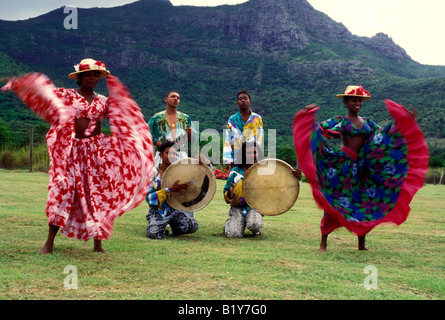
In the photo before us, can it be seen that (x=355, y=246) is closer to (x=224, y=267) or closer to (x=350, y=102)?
(x=350, y=102)

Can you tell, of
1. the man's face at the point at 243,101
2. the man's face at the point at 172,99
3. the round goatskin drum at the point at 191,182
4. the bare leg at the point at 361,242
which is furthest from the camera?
the man's face at the point at 172,99

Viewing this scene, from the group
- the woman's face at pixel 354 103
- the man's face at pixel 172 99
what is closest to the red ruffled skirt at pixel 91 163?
the man's face at pixel 172 99

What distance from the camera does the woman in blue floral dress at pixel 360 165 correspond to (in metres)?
5.89

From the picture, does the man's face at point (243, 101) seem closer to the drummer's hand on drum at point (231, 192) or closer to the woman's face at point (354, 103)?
the drummer's hand on drum at point (231, 192)

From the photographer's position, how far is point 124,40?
89.3 m

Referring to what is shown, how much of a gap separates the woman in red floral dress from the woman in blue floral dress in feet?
6.71

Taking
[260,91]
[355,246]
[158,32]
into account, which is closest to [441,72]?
[260,91]

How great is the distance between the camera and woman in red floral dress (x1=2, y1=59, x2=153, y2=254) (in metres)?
5.35

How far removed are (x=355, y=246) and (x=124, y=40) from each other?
3463 inches

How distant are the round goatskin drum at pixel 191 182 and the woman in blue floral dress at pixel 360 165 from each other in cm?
157

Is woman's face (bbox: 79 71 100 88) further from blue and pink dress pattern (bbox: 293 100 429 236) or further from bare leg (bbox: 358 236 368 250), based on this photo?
bare leg (bbox: 358 236 368 250)
